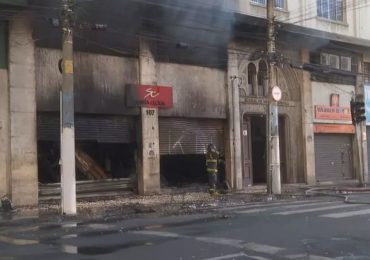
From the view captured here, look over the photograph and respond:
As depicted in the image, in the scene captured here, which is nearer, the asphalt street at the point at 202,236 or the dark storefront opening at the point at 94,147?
the asphalt street at the point at 202,236

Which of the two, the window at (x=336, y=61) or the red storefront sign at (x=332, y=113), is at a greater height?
the window at (x=336, y=61)

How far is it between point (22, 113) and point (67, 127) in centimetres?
279

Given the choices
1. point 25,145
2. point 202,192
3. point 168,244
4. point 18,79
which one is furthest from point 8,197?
point 168,244

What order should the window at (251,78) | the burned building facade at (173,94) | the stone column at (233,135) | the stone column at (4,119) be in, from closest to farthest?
the stone column at (4,119) → the burned building facade at (173,94) → the stone column at (233,135) → the window at (251,78)

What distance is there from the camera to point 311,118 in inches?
989

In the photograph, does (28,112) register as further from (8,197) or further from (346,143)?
(346,143)

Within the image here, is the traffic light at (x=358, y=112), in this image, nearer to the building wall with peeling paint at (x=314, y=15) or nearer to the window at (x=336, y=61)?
the window at (x=336, y=61)

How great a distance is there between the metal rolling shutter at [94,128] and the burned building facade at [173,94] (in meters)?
0.03

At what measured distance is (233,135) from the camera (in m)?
21.6

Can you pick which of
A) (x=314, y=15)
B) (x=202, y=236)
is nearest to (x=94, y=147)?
(x=202, y=236)

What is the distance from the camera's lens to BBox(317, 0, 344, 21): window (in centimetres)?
2620

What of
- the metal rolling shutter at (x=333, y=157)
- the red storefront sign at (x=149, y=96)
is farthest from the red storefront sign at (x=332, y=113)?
Result: the red storefront sign at (x=149, y=96)

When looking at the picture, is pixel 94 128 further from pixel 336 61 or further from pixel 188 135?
pixel 336 61

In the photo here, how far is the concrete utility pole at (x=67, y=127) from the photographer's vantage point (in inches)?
545
